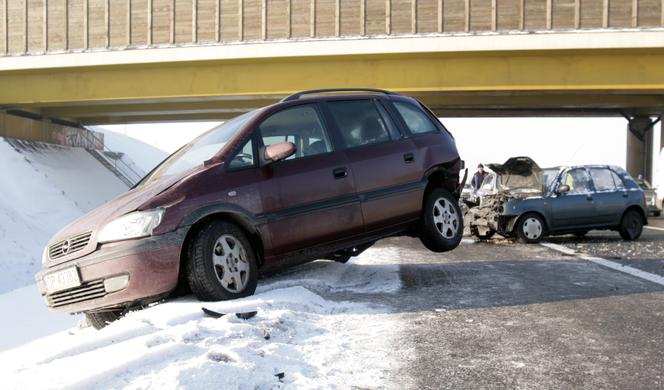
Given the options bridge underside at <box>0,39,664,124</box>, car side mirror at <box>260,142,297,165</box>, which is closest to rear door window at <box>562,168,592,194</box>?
bridge underside at <box>0,39,664,124</box>

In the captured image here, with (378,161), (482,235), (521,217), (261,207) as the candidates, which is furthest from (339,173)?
(482,235)

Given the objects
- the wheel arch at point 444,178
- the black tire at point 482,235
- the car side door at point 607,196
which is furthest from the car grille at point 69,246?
the car side door at point 607,196

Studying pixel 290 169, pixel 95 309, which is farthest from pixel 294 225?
pixel 95 309

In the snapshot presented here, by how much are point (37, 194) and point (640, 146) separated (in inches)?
1210

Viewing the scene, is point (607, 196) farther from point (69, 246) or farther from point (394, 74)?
point (69, 246)

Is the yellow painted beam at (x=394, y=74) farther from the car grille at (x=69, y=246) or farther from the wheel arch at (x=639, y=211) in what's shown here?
the car grille at (x=69, y=246)

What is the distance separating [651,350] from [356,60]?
17.6m

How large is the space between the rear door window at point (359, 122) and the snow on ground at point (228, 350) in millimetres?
1803

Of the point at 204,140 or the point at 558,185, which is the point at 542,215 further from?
the point at 204,140

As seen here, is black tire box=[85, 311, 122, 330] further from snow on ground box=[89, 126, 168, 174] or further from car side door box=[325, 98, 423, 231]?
snow on ground box=[89, 126, 168, 174]

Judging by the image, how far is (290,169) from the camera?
17.4ft

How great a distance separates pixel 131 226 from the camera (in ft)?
14.6

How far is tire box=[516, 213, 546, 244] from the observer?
11570 millimetres

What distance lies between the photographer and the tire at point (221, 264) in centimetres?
460
